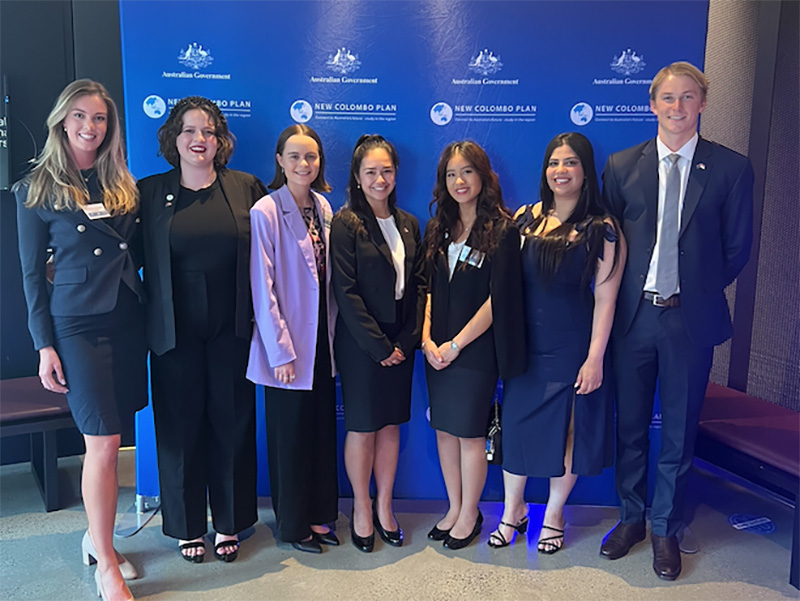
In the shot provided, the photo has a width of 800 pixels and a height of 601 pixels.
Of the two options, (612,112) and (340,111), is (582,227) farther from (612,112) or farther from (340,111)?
(340,111)

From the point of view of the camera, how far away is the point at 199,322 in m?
2.56

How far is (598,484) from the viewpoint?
130 inches

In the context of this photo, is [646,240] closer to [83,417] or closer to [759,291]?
[759,291]

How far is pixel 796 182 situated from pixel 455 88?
2267mm

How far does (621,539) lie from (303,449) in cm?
150

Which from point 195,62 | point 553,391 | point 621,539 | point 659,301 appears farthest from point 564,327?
point 195,62

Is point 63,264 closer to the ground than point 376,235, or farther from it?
closer to the ground

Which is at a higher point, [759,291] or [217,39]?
[217,39]

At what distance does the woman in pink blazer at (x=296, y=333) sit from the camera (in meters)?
2.57

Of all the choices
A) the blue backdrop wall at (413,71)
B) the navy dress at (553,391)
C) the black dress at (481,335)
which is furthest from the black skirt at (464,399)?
the blue backdrop wall at (413,71)

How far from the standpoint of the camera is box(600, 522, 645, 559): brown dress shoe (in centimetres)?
282

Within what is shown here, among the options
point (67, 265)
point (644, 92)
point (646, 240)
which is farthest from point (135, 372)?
point (644, 92)

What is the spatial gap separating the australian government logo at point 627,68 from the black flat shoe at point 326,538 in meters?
2.52

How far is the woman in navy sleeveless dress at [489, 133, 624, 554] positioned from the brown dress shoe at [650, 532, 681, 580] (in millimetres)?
399
